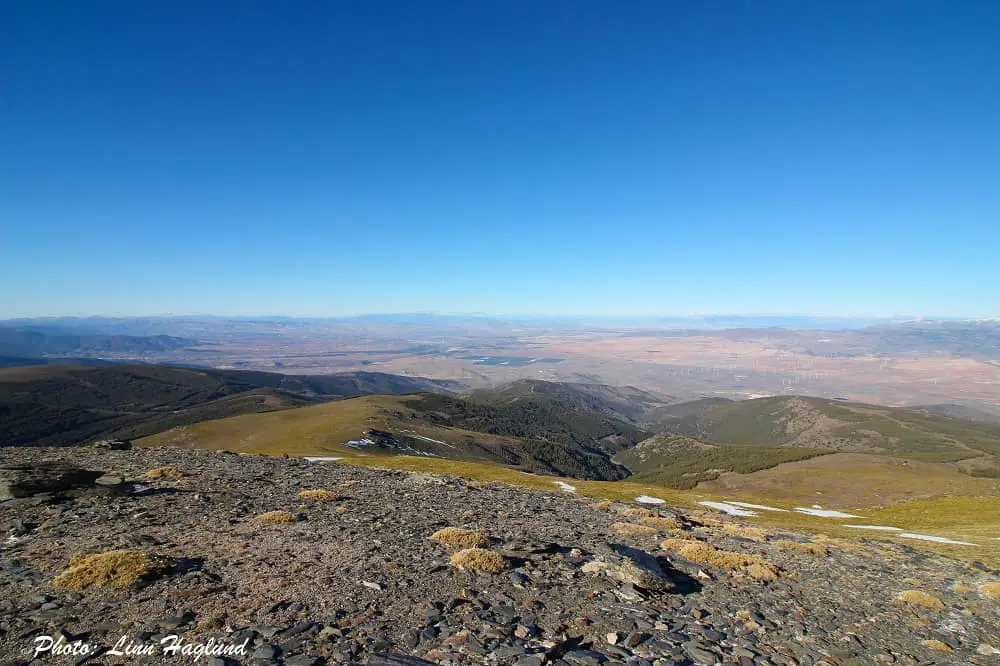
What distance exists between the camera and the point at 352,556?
15188 mm

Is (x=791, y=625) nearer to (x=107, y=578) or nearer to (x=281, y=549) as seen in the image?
(x=281, y=549)

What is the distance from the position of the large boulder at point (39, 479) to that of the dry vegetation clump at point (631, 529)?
2530cm

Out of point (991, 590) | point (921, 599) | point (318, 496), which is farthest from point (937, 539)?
point (318, 496)

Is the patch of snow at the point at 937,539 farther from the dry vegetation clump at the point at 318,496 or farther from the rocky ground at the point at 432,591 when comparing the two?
the dry vegetation clump at the point at 318,496

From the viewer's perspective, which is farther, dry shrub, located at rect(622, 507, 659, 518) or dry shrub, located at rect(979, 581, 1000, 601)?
dry shrub, located at rect(622, 507, 659, 518)

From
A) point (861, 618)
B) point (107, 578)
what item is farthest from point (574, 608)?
point (107, 578)

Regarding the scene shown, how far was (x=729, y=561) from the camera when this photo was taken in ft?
58.5

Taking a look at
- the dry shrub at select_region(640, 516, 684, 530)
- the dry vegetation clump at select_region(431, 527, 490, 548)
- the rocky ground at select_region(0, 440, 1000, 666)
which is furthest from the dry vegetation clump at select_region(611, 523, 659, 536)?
the dry vegetation clump at select_region(431, 527, 490, 548)

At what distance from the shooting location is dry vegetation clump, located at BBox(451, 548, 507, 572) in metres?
14.7

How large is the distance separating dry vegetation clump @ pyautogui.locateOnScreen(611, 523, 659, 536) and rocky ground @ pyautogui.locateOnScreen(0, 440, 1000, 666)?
17 cm

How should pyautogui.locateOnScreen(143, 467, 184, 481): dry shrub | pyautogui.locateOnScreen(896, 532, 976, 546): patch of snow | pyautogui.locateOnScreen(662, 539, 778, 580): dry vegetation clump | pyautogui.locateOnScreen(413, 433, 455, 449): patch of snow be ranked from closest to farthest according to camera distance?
pyautogui.locateOnScreen(662, 539, 778, 580): dry vegetation clump → pyautogui.locateOnScreen(143, 467, 184, 481): dry shrub → pyautogui.locateOnScreen(896, 532, 976, 546): patch of snow → pyautogui.locateOnScreen(413, 433, 455, 449): patch of snow

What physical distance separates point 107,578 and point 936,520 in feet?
230

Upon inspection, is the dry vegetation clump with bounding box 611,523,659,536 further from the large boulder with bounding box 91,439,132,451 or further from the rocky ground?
the large boulder with bounding box 91,439,132,451

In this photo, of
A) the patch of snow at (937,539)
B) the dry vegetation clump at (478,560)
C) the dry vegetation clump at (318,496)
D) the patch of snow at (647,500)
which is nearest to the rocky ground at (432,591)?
the dry vegetation clump at (478,560)
